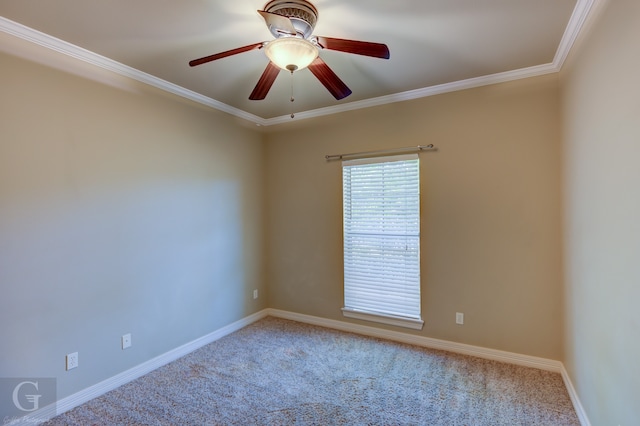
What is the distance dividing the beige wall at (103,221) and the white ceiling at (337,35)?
0.98 feet

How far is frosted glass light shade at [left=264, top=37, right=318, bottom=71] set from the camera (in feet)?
6.02

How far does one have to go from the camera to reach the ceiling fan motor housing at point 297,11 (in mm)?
1838

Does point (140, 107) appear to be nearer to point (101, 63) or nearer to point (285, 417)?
point (101, 63)

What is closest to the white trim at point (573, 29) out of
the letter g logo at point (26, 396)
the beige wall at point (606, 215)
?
the beige wall at point (606, 215)

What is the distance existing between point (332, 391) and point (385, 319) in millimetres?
1197

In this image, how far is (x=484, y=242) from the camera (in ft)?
9.96

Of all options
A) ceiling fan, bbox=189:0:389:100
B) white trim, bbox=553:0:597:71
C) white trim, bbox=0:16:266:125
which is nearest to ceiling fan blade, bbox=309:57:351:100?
ceiling fan, bbox=189:0:389:100

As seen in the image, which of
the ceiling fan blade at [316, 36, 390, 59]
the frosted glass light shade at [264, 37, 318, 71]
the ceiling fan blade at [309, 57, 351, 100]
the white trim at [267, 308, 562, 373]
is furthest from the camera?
the white trim at [267, 308, 562, 373]

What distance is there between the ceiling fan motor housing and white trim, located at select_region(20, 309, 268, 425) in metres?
2.89

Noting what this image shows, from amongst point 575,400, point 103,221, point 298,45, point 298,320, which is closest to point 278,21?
point 298,45

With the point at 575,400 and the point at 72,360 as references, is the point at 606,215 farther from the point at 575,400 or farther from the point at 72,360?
the point at 72,360

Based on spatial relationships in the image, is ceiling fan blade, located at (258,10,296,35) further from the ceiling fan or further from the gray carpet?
the gray carpet

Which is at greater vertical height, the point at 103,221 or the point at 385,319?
the point at 103,221

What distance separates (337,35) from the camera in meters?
2.21
